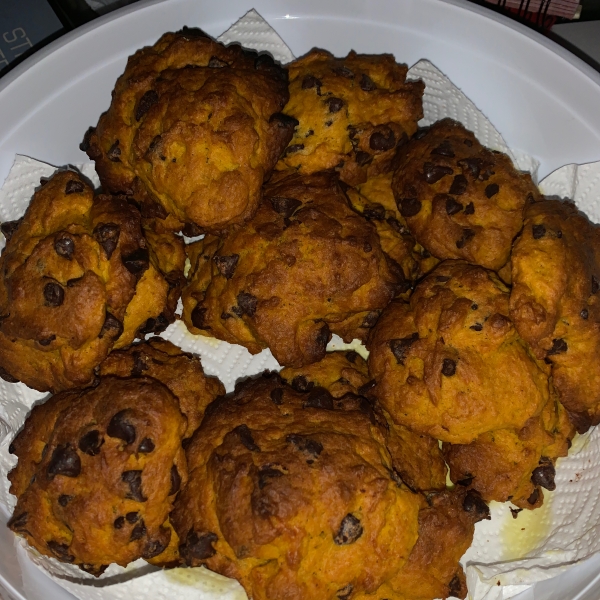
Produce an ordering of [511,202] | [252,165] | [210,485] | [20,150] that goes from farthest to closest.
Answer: [20,150], [511,202], [252,165], [210,485]

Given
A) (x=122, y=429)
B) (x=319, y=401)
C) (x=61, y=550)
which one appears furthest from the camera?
(x=319, y=401)

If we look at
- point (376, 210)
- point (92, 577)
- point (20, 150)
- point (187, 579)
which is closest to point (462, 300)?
point (376, 210)

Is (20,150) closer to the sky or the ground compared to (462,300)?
closer to the sky

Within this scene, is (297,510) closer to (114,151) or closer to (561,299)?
(561,299)

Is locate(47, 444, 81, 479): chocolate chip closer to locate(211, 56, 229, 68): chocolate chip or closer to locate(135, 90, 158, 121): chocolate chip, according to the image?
locate(135, 90, 158, 121): chocolate chip

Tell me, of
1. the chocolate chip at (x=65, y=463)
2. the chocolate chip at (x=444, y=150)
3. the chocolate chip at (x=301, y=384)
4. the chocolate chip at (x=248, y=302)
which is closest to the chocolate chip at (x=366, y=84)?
the chocolate chip at (x=444, y=150)

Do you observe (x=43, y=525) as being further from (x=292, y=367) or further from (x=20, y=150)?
(x=20, y=150)

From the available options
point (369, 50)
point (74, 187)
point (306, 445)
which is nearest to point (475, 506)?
point (306, 445)

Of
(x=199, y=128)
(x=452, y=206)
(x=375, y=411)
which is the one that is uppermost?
(x=199, y=128)
